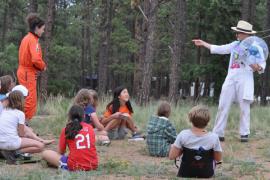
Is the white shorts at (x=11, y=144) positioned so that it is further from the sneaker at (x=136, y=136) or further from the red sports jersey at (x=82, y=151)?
the sneaker at (x=136, y=136)

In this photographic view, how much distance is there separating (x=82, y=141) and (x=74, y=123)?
0.23 m

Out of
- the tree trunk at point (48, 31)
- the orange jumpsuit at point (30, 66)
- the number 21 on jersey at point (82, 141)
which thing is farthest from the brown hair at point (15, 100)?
the tree trunk at point (48, 31)

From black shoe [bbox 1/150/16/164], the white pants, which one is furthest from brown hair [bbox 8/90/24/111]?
the white pants

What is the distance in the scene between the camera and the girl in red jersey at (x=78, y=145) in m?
6.00

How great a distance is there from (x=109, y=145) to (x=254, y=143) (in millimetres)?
2572

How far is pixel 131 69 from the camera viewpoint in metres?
39.7

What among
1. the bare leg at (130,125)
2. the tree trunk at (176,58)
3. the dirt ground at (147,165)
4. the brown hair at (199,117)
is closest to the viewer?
the brown hair at (199,117)

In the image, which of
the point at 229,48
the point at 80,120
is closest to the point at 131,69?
the point at 229,48

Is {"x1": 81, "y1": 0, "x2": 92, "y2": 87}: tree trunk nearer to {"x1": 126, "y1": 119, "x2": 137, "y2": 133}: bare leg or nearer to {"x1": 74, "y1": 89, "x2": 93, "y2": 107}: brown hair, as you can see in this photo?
{"x1": 126, "y1": 119, "x2": 137, "y2": 133}: bare leg

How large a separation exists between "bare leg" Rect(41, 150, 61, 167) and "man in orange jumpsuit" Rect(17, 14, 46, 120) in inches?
79.6

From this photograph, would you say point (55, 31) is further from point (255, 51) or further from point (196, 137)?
point (196, 137)

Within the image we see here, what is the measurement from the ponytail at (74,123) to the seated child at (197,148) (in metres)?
1.16

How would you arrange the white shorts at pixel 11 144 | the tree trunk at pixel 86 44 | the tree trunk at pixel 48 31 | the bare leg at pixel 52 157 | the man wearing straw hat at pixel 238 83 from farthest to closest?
the tree trunk at pixel 86 44 < the tree trunk at pixel 48 31 < the man wearing straw hat at pixel 238 83 < the white shorts at pixel 11 144 < the bare leg at pixel 52 157

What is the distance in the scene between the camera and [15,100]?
22.1 ft
